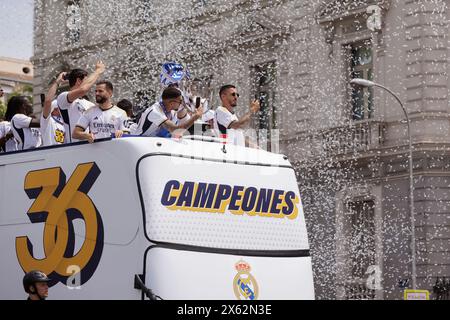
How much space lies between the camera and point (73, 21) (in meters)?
38.8

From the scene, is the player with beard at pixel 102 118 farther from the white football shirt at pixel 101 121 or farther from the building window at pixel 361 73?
the building window at pixel 361 73

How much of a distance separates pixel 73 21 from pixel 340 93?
37.8 ft

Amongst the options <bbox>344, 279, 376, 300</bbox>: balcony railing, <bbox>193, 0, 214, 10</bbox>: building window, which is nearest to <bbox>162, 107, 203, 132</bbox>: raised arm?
<bbox>344, 279, 376, 300</bbox>: balcony railing

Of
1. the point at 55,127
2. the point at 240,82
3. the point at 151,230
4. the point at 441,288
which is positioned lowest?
the point at 441,288

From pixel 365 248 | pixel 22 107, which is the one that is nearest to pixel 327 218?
pixel 365 248

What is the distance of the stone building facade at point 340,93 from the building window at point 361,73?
0.13 ft

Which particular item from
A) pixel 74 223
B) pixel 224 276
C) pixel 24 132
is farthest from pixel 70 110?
pixel 224 276

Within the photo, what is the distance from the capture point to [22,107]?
500 inches

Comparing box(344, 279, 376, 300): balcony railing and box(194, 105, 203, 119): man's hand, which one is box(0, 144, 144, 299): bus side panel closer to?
box(194, 105, 203, 119): man's hand

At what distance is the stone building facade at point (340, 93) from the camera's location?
2995 centimetres

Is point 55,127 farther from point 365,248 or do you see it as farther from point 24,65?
point 24,65

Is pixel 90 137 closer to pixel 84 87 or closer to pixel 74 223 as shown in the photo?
pixel 74 223

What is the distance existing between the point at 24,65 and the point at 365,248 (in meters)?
44.1
